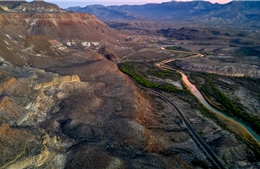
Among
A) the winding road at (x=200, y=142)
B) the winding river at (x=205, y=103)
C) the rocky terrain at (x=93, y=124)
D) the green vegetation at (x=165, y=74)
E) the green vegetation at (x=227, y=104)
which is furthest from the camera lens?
the green vegetation at (x=165, y=74)

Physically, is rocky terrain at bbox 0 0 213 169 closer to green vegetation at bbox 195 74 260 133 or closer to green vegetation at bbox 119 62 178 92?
green vegetation at bbox 119 62 178 92

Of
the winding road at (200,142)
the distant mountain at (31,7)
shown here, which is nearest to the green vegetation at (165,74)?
the winding road at (200,142)

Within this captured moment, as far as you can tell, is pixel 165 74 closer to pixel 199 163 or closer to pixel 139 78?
pixel 139 78

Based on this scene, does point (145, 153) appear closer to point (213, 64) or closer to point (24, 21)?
point (213, 64)

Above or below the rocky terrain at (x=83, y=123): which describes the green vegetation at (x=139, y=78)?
below

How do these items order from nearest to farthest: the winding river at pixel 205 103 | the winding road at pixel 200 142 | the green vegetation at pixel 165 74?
the winding road at pixel 200 142 < the winding river at pixel 205 103 < the green vegetation at pixel 165 74

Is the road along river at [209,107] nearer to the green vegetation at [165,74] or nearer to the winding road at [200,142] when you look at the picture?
the green vegetation at [165,74]

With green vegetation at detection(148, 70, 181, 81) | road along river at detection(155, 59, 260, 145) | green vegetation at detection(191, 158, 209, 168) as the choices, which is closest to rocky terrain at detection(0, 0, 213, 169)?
green vegetation at detection(191, 158, 209, 168)

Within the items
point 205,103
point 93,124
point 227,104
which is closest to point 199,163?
point 93,124

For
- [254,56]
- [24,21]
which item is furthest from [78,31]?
[254,56]

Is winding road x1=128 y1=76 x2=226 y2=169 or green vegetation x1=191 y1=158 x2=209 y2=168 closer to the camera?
green vegetation x1=191 y1=158 x2=209 y2=168

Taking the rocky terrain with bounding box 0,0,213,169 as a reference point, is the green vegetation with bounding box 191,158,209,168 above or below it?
below
